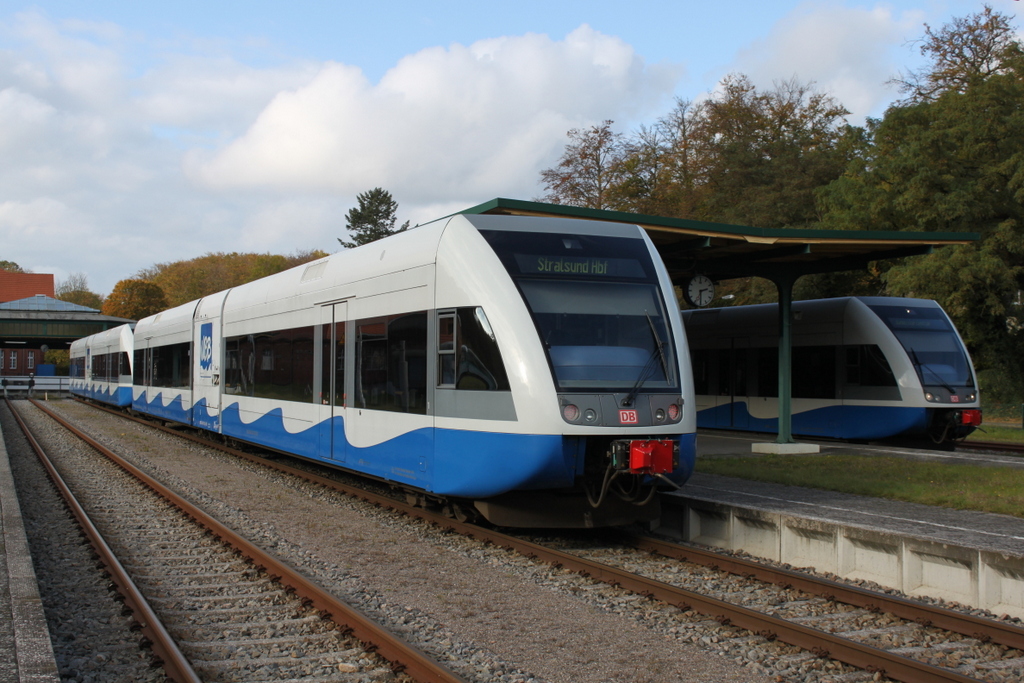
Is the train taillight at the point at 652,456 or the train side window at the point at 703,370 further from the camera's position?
the train side window at the point at 703,370

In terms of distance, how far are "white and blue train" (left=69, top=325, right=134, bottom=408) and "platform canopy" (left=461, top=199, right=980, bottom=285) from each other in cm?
1926

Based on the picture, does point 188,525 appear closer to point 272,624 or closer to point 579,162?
point 272,624

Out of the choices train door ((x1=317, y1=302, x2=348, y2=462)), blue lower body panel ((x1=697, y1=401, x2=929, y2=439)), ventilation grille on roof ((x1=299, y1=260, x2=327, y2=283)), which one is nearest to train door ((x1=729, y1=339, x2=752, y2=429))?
blue lower body panel ((x1=697, y1=401, x2=929, y2=439))

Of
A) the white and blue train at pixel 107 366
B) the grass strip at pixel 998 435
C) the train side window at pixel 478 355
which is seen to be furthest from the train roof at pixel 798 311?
the white and blue train at pixel 107 366

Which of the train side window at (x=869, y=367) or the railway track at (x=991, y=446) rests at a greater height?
the train side window at (x=869, y=367)

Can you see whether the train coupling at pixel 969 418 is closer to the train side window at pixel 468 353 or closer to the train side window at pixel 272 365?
the train side window at pixel 272 365

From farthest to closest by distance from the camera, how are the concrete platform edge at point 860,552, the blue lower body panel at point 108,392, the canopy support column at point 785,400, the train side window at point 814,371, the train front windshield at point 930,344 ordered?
the blue lower body panel at point 108,392, the train side window at point 814,371, the train front windshield at point 930,344, the canopy support column at point 785,400, the concrete platform edge at point 860,552

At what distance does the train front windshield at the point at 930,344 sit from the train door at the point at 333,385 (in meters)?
11.3

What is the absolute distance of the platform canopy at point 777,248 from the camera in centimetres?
1377

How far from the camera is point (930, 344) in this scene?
58.4 ft

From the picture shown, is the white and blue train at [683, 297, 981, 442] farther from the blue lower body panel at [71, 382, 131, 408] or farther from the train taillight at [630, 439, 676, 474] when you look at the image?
the blue lower body panel at [71, 382, 131, 408]

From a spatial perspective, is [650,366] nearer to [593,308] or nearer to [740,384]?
[593,308]

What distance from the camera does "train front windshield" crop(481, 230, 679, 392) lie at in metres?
8.19

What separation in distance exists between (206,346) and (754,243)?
10893 mm
